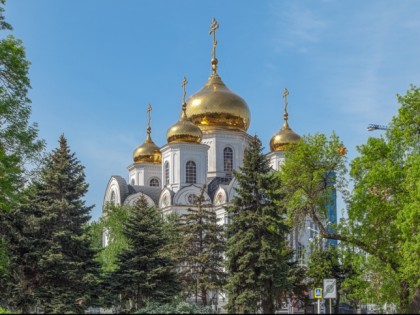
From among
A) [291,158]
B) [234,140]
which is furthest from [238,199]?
[234,140]

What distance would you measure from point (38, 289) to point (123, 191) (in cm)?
2943

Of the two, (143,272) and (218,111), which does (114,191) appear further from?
(143,272)

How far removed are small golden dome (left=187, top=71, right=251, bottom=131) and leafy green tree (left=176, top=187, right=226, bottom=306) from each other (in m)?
21.1

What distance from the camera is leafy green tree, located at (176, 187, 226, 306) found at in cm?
3200

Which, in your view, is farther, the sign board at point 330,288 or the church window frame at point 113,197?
the church window frame at point 113,197

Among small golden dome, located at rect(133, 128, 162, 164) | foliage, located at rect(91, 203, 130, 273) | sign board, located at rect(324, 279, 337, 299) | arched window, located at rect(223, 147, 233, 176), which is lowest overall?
sign board, located at rect(324, 279, 337, 299)

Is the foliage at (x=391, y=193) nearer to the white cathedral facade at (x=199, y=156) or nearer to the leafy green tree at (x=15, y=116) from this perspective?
the leafy green tree at (x=15, y=116)

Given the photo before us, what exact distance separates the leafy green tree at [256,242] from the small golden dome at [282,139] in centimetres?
2858

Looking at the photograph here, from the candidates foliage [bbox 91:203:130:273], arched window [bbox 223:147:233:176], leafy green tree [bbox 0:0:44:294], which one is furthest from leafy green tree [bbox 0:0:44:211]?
arched window [bbox 223:147:233:176]

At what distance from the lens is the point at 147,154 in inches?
2365

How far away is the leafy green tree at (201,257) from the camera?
3200cm

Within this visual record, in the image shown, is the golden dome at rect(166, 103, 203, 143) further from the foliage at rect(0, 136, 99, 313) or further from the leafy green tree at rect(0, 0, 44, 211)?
the leafy green tree at rect(0, 0, 44, 211)

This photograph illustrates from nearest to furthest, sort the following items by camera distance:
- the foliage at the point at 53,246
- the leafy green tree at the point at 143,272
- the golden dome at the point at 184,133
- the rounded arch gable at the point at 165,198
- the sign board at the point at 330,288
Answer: the sign board at the point at 330,288 < the foliage at the point at 53,246 < the leafy green tree at the point at 143,272 < the rounded arch gable at the point at 165,198 < the golden dome at the point at 184,133

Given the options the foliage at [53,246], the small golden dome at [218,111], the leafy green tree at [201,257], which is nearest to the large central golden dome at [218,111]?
the small golden dome at [218,111]
